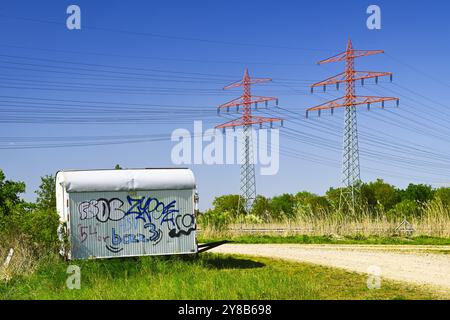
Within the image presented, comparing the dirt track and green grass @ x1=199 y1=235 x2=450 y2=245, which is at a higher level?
the dirt track

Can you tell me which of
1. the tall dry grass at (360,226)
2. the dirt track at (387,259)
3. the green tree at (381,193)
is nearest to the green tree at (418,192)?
the green tree at (381,193)

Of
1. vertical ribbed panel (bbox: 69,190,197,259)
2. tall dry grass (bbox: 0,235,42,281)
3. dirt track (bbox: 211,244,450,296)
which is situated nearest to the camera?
dirt track (bbox: 211,244,450,296)

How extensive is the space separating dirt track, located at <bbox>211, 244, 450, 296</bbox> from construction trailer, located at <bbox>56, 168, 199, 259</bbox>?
532cm

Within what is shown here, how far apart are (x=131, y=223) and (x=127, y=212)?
1.13 feet

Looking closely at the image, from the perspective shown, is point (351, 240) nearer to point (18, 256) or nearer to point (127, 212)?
point (127, 212)

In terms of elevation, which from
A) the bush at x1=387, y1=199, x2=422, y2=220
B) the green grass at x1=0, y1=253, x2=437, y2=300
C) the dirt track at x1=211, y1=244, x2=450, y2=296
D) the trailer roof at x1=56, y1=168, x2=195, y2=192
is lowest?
the dirt track at x1=211, y1=244, x2=450, y2=296

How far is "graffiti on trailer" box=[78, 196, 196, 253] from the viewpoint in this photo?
17.1 m

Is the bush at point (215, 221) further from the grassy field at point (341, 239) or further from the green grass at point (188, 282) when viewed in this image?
the green grass at point (188, 282)

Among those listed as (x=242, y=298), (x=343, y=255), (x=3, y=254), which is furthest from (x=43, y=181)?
(x=242, y=298)

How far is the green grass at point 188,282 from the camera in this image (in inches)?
506

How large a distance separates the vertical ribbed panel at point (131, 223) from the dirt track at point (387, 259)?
519 cm

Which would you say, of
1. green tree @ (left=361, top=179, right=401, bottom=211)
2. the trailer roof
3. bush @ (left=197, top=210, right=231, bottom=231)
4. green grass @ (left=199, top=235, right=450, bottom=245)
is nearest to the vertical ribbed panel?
the trailer roof

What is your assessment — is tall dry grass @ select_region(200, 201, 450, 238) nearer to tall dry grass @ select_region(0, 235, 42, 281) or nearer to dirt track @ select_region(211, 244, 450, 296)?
dirt track @ select_region(211, 244, 450, 296)

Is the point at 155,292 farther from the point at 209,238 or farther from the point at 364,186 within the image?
the point at 364,186
